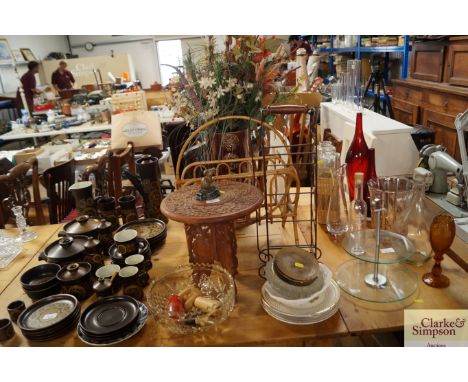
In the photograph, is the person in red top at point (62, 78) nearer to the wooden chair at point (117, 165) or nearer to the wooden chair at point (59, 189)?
the wooden chair at point (117, 165)

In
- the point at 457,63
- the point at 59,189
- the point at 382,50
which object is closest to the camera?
the point at 59,189

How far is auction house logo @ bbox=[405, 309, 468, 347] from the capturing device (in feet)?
3.16

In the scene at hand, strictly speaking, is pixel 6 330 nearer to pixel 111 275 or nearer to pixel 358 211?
pixel 111 275

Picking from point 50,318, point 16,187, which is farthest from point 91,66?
point 50,318

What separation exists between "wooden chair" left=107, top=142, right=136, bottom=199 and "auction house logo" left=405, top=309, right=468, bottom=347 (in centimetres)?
167

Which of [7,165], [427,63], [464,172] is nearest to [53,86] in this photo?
[7,165]

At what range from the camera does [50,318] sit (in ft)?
3.44

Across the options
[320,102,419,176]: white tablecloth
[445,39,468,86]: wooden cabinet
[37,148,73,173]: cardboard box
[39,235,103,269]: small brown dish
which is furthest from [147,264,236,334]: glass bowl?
[445,39,468,86]: wooden cabinet

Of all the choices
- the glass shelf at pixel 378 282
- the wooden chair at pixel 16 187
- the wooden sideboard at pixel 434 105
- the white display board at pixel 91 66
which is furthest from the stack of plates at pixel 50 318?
the white display board at pixel 91 66

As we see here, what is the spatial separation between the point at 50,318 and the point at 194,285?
1.32ft

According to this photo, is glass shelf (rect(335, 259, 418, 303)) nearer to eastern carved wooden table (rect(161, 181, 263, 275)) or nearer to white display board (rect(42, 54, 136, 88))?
eastern carved wooden table (rect(161, 181, 263, 275))

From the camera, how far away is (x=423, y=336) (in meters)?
0.97
